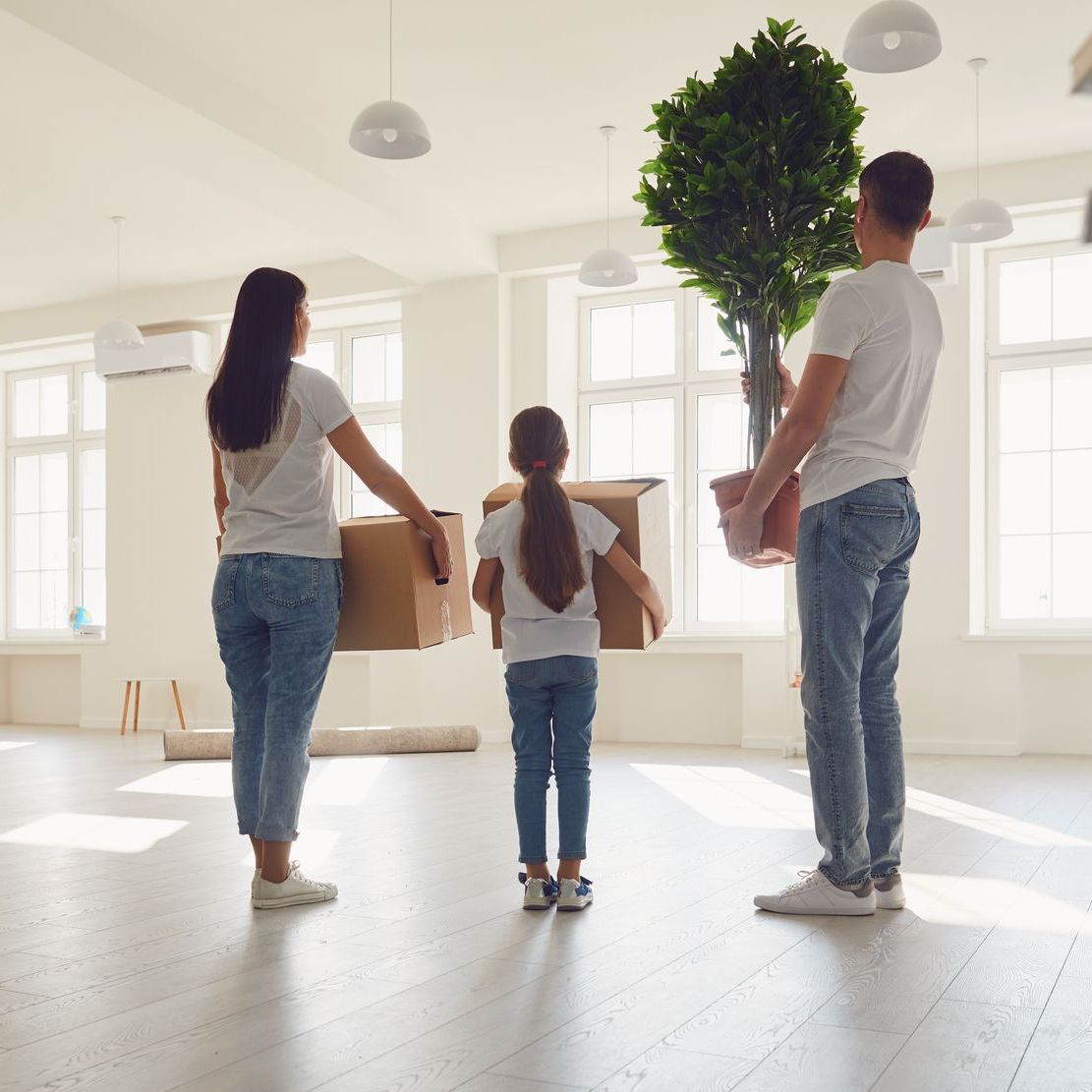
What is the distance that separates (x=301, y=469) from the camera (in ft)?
9.18

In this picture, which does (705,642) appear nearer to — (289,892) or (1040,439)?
(1040,439)

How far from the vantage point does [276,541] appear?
2.76 metres

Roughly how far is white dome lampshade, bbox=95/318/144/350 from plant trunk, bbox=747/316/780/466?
5.64m

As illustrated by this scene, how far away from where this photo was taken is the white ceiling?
5145mm

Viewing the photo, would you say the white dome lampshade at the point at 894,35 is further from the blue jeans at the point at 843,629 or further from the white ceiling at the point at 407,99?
the blue jeans at the point at 843,629

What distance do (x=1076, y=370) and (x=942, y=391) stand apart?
2.89 feet

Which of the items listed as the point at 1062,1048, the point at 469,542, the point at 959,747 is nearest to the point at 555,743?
the point at 1062,1048

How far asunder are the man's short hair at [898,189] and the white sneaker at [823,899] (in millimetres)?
1396

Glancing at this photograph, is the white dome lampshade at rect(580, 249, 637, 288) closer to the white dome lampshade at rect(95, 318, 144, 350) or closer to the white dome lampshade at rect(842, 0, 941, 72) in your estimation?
the white dome lampshade at rect(842, 0, 941, 72)

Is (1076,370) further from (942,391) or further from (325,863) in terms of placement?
(325,863)

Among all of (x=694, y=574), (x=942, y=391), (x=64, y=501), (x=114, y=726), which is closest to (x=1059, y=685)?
(x=942, y=391)

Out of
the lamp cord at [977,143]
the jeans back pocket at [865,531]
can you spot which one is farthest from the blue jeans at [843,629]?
the lamp cord at [977,143]

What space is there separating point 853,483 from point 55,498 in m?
9.25

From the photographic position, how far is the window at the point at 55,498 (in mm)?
10258
